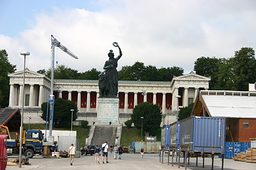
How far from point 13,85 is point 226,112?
8231 centimetres

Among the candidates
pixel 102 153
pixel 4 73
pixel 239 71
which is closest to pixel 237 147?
pixel 102 153

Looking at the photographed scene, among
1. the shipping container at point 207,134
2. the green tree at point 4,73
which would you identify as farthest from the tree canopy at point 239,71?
the shipping container at point 207,134

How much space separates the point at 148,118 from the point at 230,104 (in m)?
39.0

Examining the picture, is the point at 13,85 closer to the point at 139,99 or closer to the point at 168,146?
the point at 139,99

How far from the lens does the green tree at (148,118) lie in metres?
119

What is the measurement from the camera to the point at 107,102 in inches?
3578

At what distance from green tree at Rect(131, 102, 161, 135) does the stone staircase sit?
26.9m

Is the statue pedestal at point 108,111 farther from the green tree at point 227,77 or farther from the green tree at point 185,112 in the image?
the green tree at point 227,77

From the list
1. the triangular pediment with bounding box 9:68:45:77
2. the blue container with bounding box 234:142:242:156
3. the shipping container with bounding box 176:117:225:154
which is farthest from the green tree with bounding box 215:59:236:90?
the shipping container with bounding box 176:117:225:154

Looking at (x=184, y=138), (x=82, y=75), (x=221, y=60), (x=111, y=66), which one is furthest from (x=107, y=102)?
(x=82, y=75)

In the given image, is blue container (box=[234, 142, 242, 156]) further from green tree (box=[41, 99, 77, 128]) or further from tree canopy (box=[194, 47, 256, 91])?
green tree (box=[41, 99, 77, 128])

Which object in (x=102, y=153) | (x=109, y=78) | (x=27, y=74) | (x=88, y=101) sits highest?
(x=27, y=74)

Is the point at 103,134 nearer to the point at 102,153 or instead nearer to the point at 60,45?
the point at 60,45

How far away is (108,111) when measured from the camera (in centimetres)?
9194
